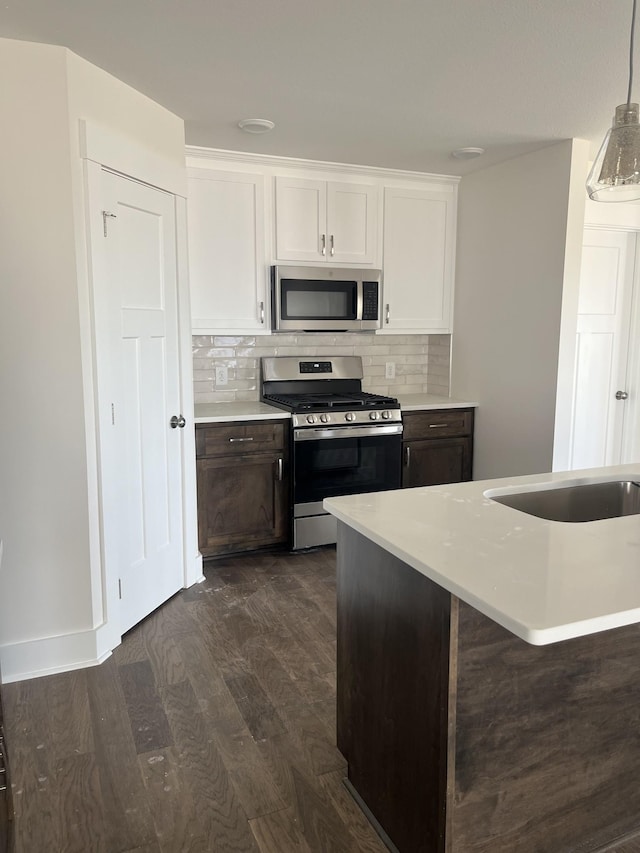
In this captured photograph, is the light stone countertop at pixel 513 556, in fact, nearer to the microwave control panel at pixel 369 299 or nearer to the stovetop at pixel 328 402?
the stovetop at pixel 328 402

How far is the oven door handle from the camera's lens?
12.4ft

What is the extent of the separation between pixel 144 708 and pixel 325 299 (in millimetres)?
2656

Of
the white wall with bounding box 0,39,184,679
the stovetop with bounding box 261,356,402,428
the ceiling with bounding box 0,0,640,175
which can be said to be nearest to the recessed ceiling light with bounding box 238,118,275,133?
the ceiling with bounding box 0,0,640,175

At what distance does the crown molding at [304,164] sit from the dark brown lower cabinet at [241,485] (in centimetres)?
157

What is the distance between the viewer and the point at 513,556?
144 centimetres

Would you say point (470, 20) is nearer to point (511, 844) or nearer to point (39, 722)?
point (511, 844)

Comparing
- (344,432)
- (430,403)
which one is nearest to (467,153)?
(430,403)

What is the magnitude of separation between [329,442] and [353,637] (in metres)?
2.06

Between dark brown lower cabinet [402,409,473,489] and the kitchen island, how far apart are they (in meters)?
2.34

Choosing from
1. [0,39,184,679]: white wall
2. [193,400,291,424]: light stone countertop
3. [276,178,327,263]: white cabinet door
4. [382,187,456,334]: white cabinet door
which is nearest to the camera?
[0,39,184,679]: white wall

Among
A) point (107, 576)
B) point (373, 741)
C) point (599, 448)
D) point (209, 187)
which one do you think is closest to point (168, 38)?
point (209, 187)

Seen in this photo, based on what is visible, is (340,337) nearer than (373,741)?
No

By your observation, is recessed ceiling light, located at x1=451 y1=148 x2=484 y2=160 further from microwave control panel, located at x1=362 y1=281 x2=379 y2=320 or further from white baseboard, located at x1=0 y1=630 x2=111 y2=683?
white baseboard, located at x1=0 y1=630 x2=111 y2=683

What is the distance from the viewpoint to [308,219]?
158 inches
